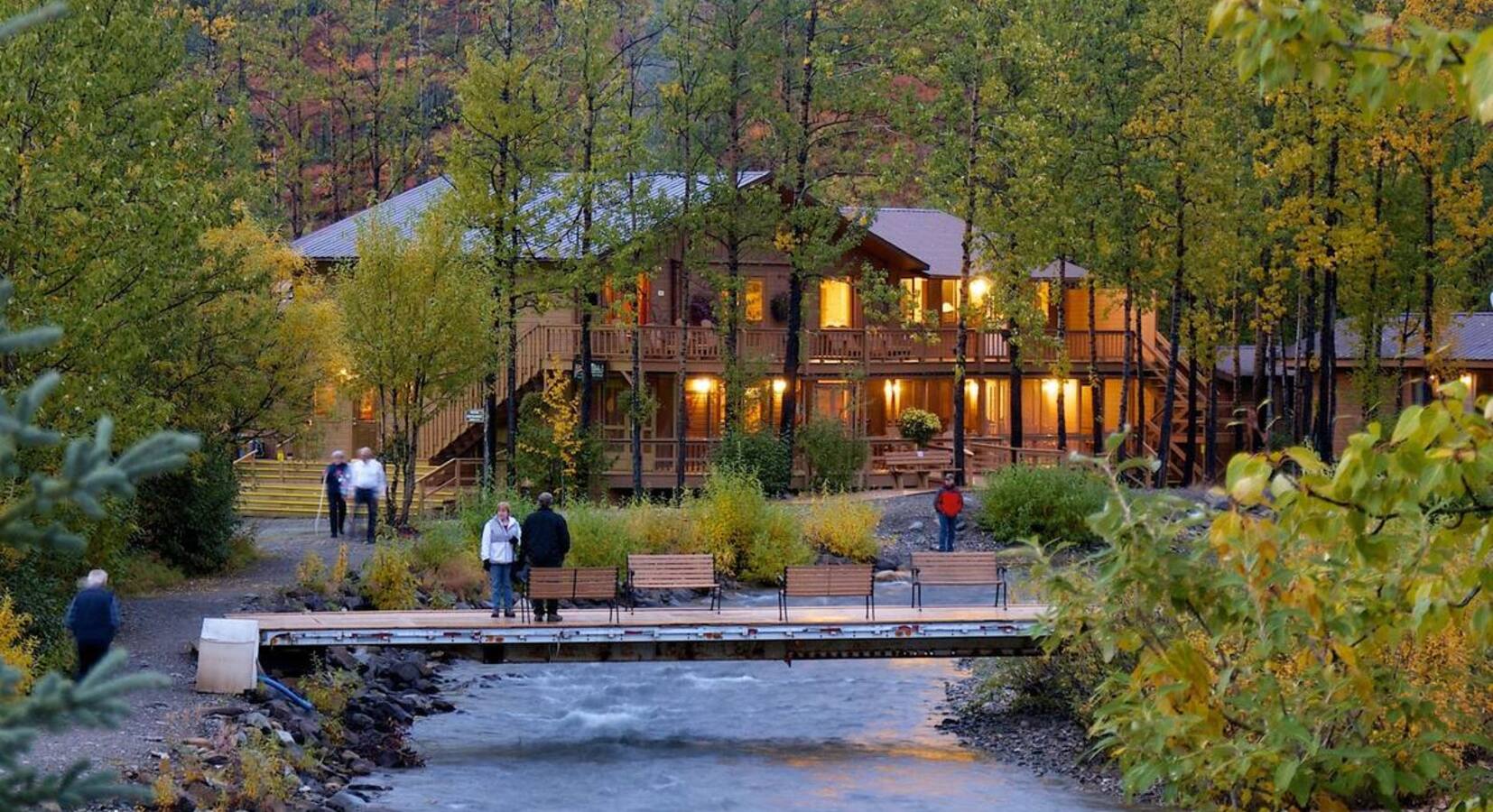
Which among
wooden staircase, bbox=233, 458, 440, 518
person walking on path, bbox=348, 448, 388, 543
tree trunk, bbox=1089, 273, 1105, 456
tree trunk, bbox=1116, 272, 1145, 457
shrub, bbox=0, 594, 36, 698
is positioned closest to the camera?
shrub, bbox=0, 594, 36, 698

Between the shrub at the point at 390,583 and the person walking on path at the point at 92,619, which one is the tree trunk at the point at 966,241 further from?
the person walking on path at the point at 92,619

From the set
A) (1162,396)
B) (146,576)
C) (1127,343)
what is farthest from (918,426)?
(146,576)

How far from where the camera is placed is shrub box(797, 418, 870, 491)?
148 feet

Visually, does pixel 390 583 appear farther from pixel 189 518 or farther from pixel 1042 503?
pixel 1042 503

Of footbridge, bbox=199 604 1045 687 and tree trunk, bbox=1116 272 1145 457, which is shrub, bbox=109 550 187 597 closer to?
footbridge, bbox=199 604 1045 687

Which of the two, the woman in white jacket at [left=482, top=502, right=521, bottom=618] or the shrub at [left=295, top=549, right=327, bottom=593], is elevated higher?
the woman in white jacket at [left=482, top=502, right=521, bottom=618]

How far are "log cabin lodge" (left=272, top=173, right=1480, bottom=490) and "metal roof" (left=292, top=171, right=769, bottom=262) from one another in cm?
14

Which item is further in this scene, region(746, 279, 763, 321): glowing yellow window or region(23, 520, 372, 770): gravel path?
region(746, 279, 763, 321): glowing yellow window

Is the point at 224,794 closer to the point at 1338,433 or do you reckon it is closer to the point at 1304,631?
the point at 1304,631

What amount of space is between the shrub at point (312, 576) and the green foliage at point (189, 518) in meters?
2.04

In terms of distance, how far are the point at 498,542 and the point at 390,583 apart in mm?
5023

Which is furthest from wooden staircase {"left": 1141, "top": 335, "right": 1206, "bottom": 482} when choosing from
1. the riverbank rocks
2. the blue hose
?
the blue hose

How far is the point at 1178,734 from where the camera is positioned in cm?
581

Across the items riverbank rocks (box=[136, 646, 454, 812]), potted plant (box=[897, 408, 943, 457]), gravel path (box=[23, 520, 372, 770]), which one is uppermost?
potted plant (box=[897, 408, 943, 457])
